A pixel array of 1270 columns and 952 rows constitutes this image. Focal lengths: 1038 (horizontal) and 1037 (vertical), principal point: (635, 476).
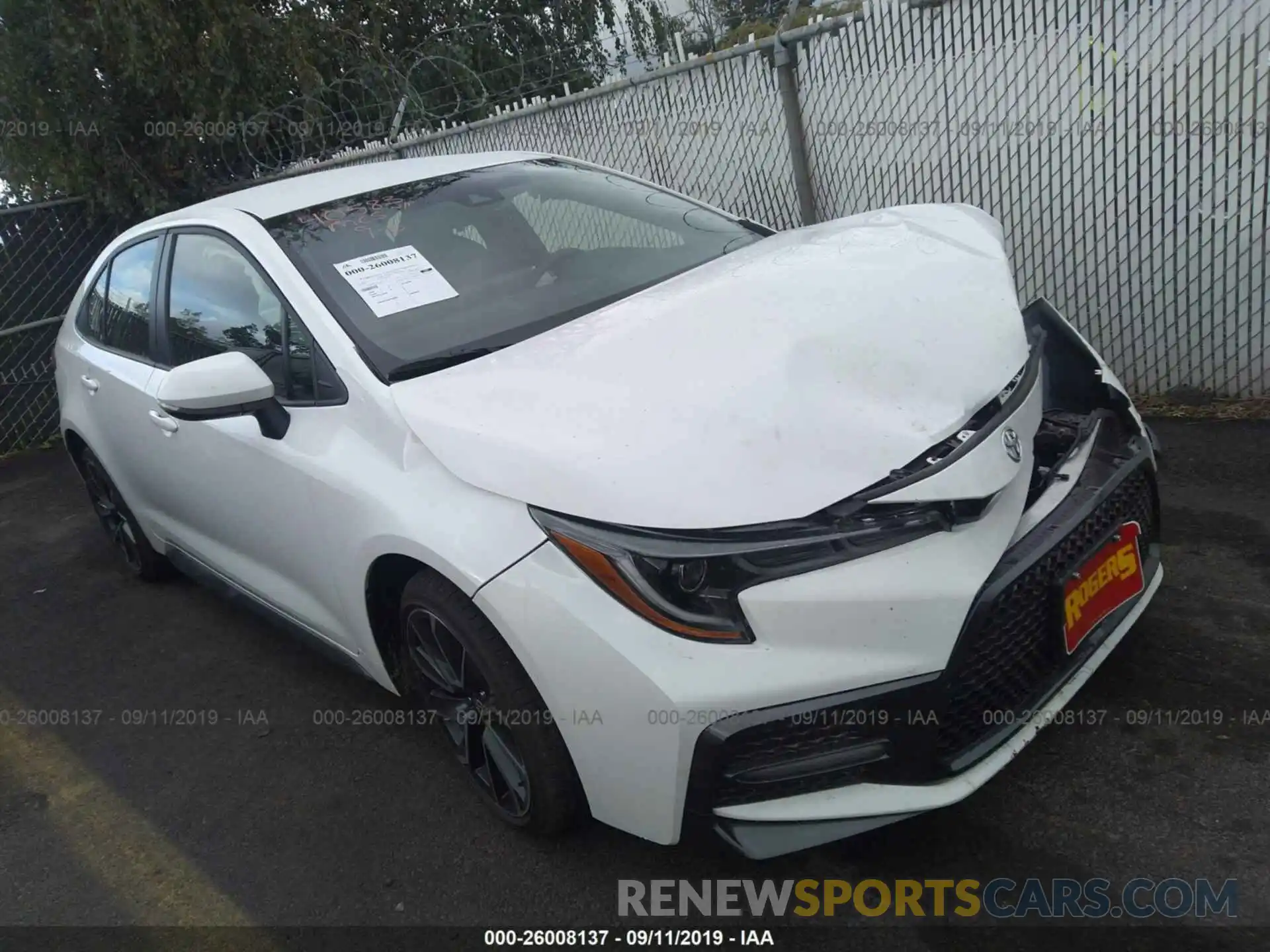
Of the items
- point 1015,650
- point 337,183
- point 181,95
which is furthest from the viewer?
point 181,95

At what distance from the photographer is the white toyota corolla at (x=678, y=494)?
2.03m

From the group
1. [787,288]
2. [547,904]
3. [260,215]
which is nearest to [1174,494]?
[787,288]

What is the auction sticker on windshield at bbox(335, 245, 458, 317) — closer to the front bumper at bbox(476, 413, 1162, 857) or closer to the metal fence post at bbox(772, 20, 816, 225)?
the front bumper at bbox(476, 413, 1162, 857)

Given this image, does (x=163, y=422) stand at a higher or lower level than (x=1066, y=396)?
higher

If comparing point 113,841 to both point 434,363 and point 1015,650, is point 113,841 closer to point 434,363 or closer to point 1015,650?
point 434,363

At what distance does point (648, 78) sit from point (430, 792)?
4450 mm

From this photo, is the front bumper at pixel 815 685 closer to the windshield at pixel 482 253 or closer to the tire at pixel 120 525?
the windshield at pixel 482 253

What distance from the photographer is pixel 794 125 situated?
541 centimetres

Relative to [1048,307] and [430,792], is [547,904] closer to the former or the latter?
[430,792]

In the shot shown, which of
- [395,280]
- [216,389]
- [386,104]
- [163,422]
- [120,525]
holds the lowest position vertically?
[120,525]

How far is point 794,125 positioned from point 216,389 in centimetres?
368

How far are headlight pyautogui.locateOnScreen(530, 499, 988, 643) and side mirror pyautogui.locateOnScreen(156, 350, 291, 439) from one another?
4.00 feet

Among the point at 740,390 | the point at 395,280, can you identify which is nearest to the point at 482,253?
the point at 395,280

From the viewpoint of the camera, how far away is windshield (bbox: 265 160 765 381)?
284 centimetres
